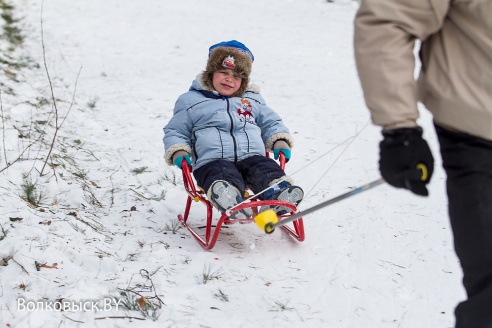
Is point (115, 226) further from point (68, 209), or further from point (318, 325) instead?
point (318, 325)

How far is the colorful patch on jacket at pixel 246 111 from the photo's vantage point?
4141 millimetres

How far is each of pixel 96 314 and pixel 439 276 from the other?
1943 millimetres

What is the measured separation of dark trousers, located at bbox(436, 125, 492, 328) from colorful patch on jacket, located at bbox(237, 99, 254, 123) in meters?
2.28

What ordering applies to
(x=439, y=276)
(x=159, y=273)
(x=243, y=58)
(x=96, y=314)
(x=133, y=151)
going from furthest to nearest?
(x=133, y=151), (x=243, y=58), (x=439, y=276), (x=159, y=273), (x=96, y=314)

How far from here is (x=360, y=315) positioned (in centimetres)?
305

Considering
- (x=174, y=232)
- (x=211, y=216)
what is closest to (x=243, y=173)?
(x=211, y=216)

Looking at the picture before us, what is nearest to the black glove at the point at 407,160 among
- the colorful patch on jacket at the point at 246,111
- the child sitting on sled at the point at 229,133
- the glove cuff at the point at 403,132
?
the glove cuff at the point at 403,132

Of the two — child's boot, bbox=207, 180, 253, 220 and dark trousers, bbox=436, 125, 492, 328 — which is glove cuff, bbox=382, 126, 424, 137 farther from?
child's boot, bbox=207, 180, 253, 220

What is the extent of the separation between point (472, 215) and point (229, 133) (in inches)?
92.0

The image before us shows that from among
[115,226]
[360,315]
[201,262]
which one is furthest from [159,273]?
[360,315]

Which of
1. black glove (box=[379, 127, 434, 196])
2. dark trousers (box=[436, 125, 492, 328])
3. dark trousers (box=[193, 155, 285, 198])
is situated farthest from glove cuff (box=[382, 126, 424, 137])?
dark trousers (box=[193, 155, 285, 198])

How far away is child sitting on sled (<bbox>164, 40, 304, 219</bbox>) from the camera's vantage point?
3.85 meters

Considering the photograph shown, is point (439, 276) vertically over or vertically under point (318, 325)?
under

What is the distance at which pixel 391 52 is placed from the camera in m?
1.87
